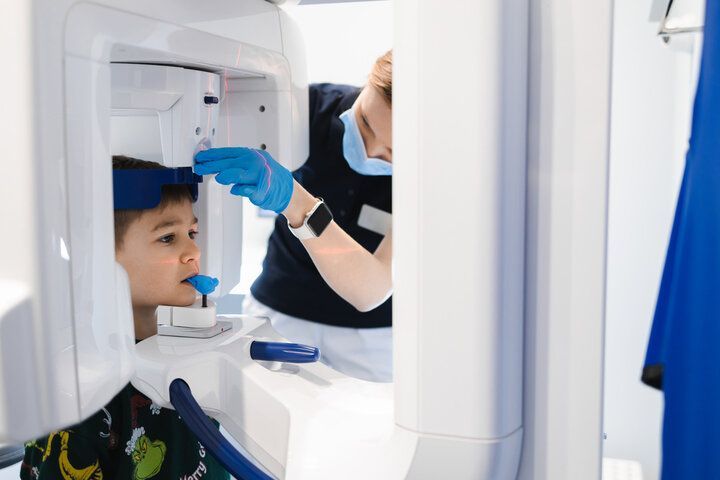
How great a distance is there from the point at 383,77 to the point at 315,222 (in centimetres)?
35

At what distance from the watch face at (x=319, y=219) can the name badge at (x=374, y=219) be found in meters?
0.48

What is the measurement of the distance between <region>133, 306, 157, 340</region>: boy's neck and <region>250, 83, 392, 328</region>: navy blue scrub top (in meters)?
0.52

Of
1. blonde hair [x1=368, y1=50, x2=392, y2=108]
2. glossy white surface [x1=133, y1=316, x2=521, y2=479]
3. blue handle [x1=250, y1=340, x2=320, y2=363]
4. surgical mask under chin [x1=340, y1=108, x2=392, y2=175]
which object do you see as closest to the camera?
glossy white surface [x1=133, y1=316, x2=521, y2=479]

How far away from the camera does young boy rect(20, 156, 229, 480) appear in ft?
3.95

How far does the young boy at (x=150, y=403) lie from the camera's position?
1.20 metres

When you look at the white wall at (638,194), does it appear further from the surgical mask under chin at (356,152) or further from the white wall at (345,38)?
the surgical mask under chin at (356,152)

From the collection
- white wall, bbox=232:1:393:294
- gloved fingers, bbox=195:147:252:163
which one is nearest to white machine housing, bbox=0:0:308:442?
gloved fingers, bbox=195:147:252:163

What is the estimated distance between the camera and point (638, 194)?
2592 mm

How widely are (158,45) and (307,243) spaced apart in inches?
26.0

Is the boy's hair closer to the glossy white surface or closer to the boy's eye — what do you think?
the boy's eye

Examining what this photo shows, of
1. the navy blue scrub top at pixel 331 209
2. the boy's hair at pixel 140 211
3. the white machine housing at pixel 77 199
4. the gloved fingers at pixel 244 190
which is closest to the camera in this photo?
the white machine housing at pixel 77 199

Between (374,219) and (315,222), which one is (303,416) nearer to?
(315,222)

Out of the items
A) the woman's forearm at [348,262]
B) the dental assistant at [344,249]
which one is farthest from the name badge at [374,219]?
the woman's forearm at [348,262]

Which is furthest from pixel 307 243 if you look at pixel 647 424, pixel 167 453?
pixel 647 424
